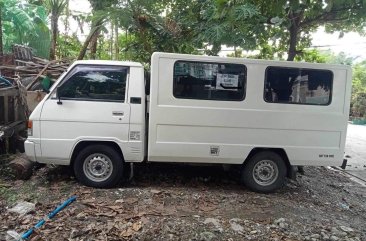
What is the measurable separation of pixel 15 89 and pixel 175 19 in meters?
3.63

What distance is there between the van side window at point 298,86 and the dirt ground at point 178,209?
1.58 metres

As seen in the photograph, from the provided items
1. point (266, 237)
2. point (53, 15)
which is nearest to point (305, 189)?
point (266, 237)

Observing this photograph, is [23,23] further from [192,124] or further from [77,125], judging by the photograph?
[192,124]

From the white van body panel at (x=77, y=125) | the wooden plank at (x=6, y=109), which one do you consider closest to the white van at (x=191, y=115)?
the white van body panel at (x=77, y=125)

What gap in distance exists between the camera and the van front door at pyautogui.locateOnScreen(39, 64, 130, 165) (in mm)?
5266

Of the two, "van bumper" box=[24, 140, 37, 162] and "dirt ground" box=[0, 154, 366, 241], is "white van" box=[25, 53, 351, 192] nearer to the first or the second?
"van bumper" box=[24, 140, 37, 162]

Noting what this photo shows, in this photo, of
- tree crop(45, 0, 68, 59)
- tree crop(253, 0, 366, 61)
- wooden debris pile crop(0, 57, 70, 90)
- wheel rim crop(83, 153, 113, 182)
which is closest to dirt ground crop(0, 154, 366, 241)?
wheel rim crop(83, 153, 113, 182)

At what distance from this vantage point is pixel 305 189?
643 cm

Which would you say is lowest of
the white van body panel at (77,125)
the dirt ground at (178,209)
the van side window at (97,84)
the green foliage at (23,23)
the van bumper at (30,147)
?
the dirt ground at (178,209)

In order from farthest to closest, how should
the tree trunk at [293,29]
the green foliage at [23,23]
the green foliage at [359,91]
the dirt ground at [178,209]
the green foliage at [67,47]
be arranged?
the green foliage at [359,91] → the green foliage at [67,47] → the green foliage at [23,23] → the tree trunk at [293,29] → the dirt ground at [178,209]

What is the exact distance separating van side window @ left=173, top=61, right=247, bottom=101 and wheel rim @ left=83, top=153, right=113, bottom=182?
1454 mm

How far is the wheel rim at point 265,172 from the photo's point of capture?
18.9 ft

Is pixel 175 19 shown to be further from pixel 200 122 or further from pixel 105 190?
pixel 105 190

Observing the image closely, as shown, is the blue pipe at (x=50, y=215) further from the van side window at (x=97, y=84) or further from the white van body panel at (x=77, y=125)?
the van side window at (x=97, y=84)
